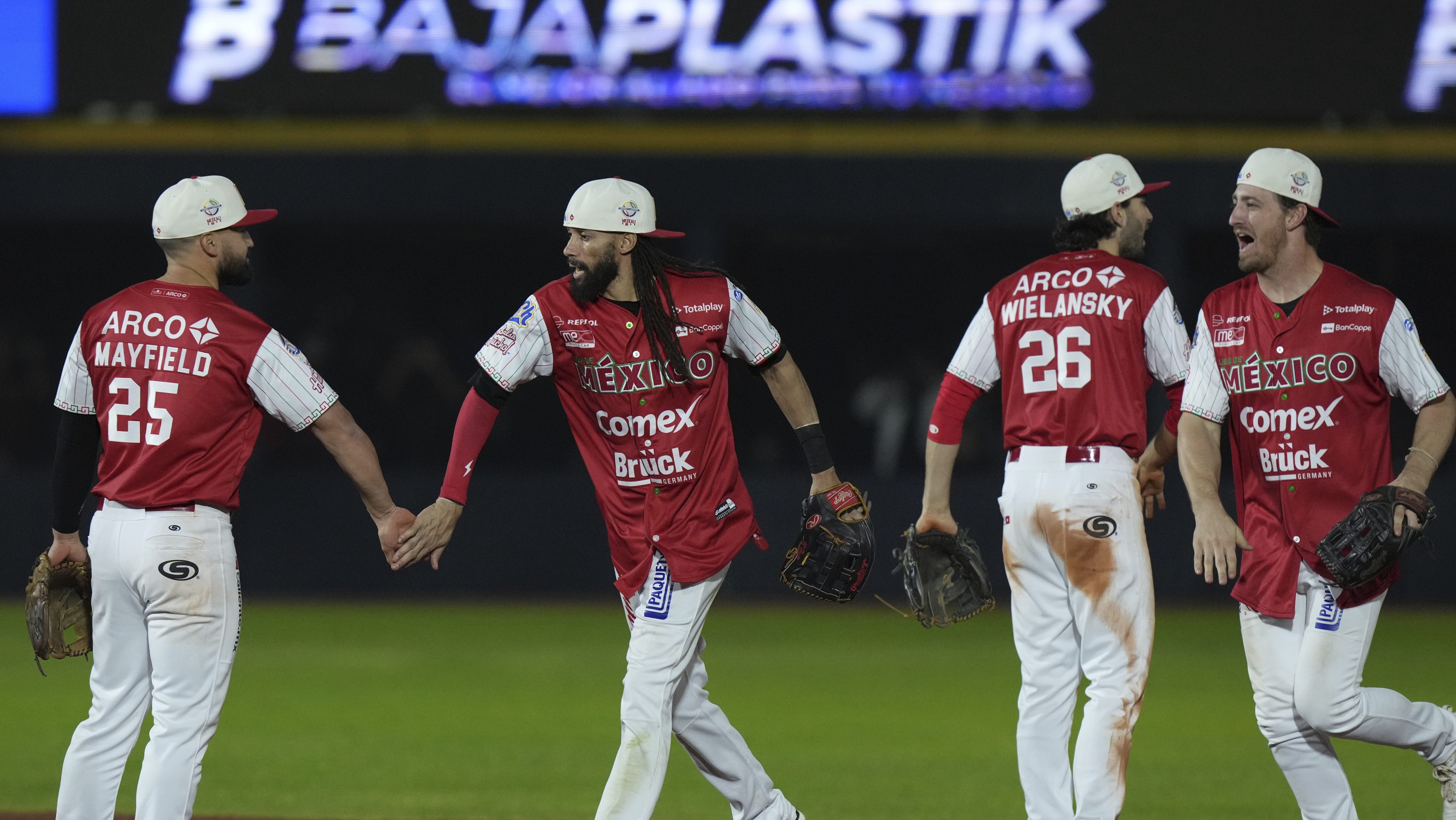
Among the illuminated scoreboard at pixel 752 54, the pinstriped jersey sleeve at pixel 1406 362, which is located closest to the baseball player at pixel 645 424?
the pinstriped jersey sleeve at pixel 1406 362

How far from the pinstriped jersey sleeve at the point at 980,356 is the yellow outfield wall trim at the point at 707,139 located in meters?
8.91

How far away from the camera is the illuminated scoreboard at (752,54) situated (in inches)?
438

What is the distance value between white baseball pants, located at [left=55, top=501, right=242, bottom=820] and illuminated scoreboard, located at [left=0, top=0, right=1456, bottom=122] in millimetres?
6512

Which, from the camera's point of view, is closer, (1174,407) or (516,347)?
(516,347)

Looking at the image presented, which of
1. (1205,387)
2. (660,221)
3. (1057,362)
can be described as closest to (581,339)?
(1057,362)

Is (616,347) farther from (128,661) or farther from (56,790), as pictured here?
(56,790)

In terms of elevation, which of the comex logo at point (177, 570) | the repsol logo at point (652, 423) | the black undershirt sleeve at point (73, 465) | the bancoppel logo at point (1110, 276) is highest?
the bancoppel logo at point (1110, 276)

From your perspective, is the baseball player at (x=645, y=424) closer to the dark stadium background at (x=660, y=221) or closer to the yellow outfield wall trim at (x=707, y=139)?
the dark stadium background at (x=660, y=221)

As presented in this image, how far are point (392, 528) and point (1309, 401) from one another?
10.4ft

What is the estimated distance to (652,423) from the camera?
5.78 meters

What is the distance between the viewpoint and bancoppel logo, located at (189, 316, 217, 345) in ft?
17.6

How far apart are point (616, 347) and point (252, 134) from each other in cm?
1094

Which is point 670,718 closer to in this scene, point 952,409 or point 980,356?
point 952,409

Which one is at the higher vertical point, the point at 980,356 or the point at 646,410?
the point at 980,356
